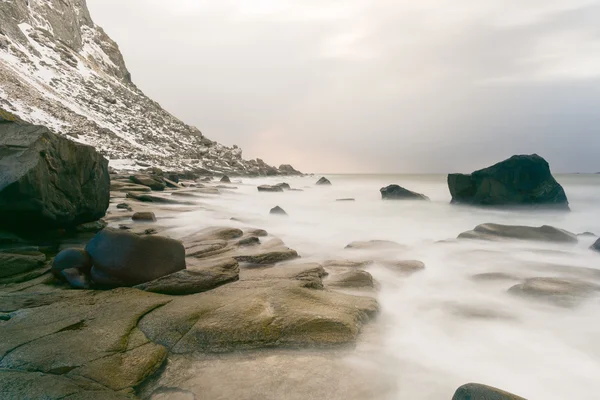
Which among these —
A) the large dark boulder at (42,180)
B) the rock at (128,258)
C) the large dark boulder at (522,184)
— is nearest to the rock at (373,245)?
the rock at (128,258)

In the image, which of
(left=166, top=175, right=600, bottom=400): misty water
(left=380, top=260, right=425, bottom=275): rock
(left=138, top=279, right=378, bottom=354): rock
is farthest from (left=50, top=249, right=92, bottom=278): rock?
(left=380, top=260, right=425, bottom=275): rock

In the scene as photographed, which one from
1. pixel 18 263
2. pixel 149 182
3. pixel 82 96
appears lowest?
pixel 18 263

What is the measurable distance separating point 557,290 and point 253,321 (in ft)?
15.4

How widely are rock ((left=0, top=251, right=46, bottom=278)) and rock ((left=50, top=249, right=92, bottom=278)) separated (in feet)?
1.94

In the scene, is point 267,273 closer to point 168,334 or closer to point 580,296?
point 168,334

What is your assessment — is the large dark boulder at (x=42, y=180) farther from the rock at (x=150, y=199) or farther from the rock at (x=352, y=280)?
the rock at (x=150, y=199)

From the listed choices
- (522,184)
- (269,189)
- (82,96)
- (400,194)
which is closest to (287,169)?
(82,96)

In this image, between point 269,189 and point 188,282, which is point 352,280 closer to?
point 188,282

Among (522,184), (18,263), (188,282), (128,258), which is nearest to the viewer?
(188,282)

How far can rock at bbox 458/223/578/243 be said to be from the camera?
29.9ft

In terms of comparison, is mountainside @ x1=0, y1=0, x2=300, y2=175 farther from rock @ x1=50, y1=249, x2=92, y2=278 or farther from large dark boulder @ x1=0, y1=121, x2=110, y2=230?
rock @ x1=50, y1=249, x2=92, y2=278

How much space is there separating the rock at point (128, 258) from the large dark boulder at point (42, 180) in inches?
103

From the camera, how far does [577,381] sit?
9.91ft

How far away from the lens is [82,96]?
67.3 m
